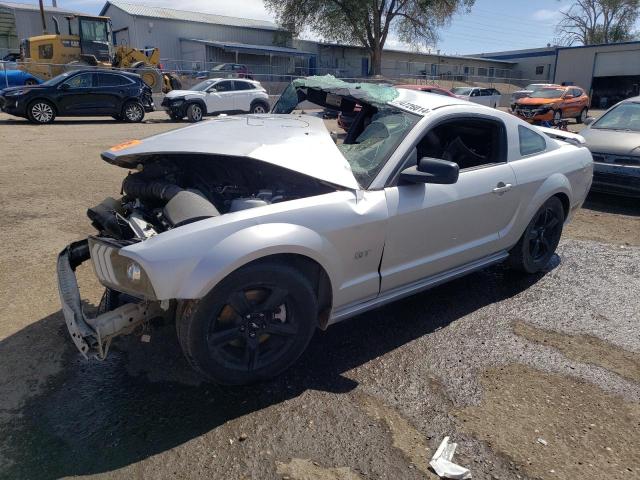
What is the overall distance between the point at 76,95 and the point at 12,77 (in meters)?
8.06

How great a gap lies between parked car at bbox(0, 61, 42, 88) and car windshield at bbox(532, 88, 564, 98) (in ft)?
74.4

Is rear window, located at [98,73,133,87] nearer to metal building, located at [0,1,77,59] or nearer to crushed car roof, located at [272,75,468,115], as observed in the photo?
crushed car roof, located at [272,75,468,115]

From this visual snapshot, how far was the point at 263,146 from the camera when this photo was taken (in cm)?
312

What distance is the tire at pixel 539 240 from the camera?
451 cm

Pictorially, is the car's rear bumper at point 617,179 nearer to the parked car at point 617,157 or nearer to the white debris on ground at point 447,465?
the parked car at point 617,157

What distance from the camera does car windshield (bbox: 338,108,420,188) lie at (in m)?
3.33

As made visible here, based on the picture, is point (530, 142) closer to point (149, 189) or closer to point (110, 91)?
point (149, 189)

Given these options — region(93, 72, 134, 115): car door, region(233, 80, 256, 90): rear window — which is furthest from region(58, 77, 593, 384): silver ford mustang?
region(233, 80, 256, 90): rear window

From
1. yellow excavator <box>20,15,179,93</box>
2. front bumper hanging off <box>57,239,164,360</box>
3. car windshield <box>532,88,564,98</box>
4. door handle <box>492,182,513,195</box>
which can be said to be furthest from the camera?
yellow excavator <box>20,15,179,93</box>

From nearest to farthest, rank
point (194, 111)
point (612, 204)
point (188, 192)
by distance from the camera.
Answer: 1. point (188, 192)
2. point (612, 204)
3. point (194, 111)

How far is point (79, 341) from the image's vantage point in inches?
104

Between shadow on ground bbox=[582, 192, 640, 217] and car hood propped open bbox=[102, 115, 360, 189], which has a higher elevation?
car hood propped open bbox=[102, 115, 360, 189]

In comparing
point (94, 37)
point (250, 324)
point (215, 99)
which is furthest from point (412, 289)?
point (94, 37)

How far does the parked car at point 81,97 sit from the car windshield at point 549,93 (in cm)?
1732
